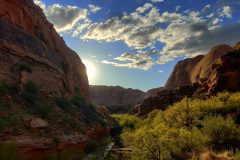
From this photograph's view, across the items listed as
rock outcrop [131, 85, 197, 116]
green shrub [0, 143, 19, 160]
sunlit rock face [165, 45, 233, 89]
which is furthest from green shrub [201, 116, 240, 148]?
sunlit rock face [165, 45, 233, 89]

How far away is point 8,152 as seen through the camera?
56.7 ft

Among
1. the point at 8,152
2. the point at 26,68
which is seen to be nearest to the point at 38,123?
the point at 8,152

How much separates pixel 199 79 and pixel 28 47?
33352mm

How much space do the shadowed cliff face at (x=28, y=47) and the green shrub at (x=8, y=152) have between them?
41.7ft

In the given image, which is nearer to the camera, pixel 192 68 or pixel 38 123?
pixel 38 123

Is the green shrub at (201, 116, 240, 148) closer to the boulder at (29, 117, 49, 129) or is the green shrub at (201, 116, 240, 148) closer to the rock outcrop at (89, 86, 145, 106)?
the boulder at (29, 117, 49, 129)

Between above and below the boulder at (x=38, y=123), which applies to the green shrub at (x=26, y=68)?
above

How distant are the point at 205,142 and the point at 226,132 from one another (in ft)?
6.57

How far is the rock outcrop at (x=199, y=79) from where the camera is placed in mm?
35375

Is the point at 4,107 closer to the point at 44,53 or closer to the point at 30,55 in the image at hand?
the point at 30,55

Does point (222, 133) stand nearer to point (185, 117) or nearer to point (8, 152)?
point (185, 117)

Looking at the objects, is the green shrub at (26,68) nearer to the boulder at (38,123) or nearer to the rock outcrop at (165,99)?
the boulder at (38,123)

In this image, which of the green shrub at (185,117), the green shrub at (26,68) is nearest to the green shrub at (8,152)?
the green shrub at (185,117)

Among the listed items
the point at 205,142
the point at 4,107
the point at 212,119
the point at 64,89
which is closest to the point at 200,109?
the point at 212,119
